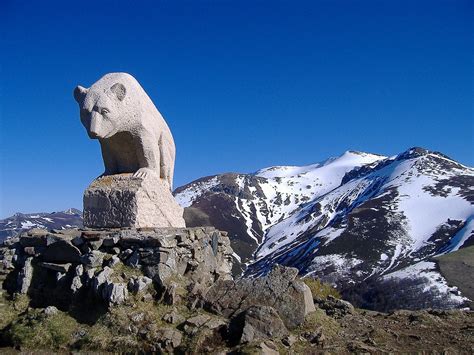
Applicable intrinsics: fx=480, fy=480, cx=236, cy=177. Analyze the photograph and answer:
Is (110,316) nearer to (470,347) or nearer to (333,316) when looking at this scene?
(333,316)

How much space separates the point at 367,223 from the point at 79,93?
112610 millimetres

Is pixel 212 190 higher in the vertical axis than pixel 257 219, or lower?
higher

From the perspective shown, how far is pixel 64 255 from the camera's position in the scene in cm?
927

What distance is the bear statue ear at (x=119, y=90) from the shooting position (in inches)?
420

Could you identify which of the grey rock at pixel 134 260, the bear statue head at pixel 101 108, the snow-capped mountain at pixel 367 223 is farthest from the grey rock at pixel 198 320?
the snow-capped mountain at pixel 367 223

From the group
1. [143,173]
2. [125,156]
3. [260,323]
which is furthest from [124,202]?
[260,323]

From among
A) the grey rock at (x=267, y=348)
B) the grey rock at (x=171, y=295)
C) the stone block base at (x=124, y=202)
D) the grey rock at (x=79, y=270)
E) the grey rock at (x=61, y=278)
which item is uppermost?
the stone block base at (x=124, y=202)

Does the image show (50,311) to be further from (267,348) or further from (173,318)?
(267,348)

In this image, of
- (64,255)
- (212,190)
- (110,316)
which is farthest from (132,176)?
(212,190)

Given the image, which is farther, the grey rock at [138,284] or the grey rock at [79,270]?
the grey rock at [79,270]

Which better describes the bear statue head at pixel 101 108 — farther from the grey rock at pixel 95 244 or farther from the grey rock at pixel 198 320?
the grey rock at pixel 198 320

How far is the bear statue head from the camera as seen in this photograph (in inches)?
407

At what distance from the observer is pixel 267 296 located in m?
8.27

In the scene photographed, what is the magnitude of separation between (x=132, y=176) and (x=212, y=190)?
18474 cm
